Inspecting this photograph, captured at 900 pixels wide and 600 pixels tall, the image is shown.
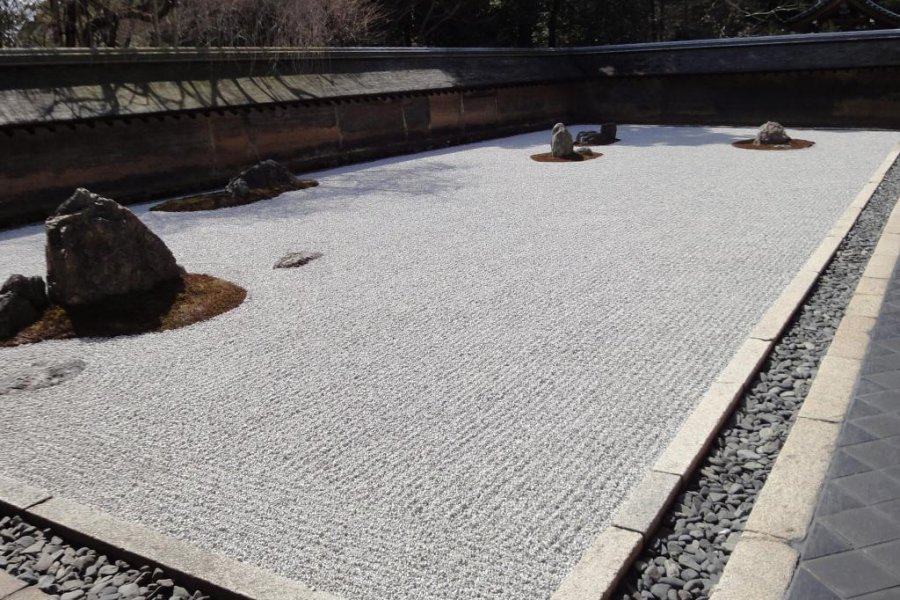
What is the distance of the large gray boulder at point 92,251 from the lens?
20.4 ft

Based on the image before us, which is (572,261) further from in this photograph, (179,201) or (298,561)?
(179,201)

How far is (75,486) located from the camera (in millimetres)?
3705

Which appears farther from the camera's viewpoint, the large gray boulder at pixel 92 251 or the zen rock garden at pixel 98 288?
the large gray boulder at pixel 92 251

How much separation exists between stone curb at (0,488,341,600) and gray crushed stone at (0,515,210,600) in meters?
0.04

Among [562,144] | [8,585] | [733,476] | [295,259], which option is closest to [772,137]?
[562,144]

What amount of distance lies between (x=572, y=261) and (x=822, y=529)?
4.75 meters

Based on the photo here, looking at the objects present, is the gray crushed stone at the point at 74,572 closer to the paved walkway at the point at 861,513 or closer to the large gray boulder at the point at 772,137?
the paved walkway at the point at 861,513

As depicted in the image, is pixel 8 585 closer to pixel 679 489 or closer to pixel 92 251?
pixel 679 489

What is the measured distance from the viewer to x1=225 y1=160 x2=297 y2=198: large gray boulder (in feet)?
38.8

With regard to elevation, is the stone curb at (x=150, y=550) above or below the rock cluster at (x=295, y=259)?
below

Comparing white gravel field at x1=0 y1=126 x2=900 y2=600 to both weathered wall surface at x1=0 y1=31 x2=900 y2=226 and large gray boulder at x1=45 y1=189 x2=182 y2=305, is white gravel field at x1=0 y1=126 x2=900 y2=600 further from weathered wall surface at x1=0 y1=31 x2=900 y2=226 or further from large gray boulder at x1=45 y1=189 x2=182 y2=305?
weathered wall surface at x1=0 y1=31 x2=900 y2=226

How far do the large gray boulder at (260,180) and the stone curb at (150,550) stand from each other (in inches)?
344

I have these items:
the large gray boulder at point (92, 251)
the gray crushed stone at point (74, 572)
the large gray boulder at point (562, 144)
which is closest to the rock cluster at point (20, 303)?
the large gray boulder at point (92, 251)

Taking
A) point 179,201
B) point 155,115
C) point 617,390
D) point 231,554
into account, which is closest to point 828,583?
point 617,390
